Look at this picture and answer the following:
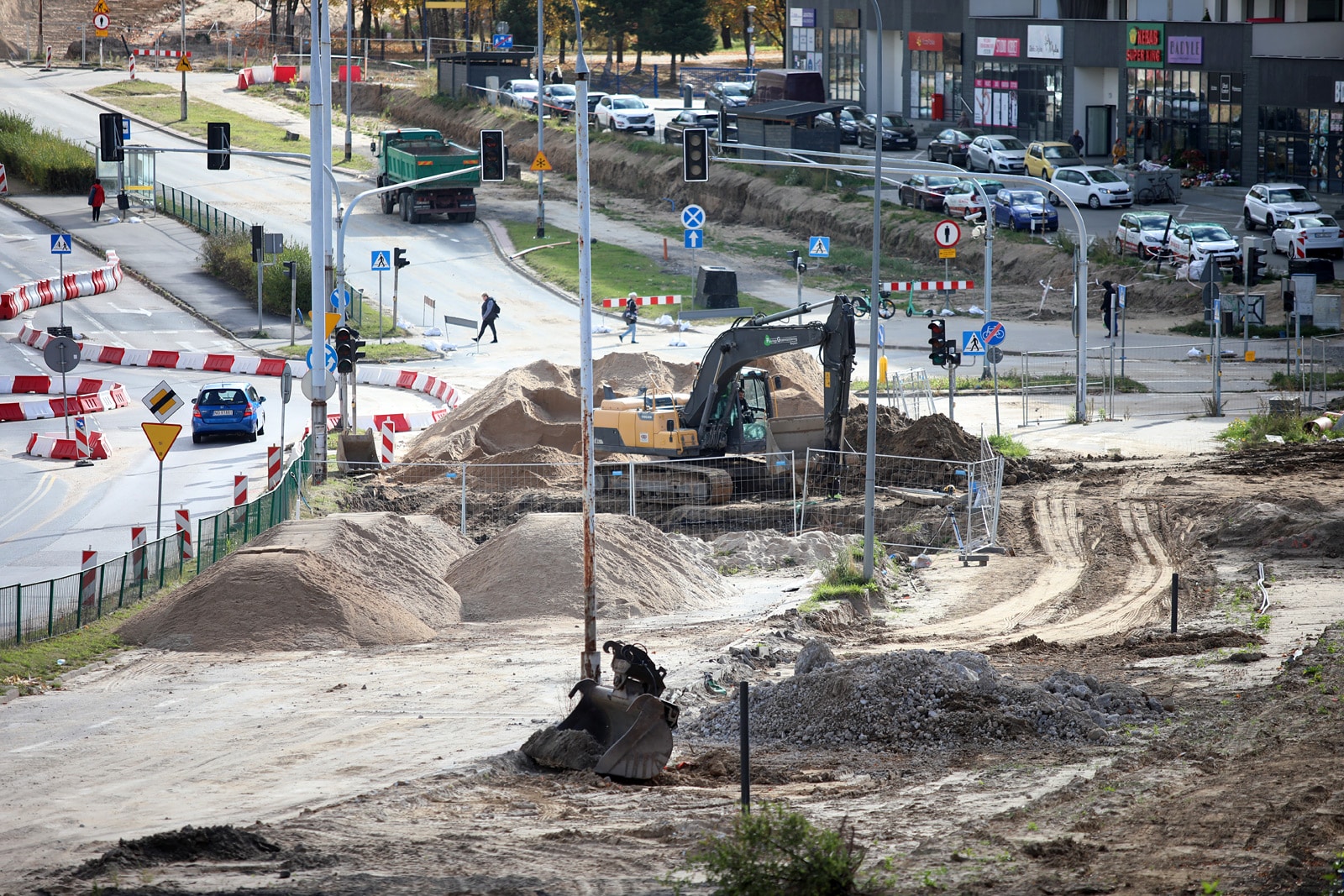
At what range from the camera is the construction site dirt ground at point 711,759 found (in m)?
10.6

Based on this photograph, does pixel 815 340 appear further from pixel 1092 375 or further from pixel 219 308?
pixel 219 308

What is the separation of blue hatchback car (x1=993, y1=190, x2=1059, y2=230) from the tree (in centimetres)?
4095

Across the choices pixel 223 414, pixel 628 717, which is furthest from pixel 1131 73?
pixel 628 717

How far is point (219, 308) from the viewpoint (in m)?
48.7

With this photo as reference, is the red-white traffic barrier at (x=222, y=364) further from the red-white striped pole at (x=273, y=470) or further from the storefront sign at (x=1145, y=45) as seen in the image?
the storefront sign at (x=1145, y=45)

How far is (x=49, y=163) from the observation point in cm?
6162

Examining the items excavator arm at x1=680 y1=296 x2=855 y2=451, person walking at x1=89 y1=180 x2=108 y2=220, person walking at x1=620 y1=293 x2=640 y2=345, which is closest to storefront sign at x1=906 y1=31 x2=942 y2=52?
person walking at x1=620 y1=293 x2=640 y2=345

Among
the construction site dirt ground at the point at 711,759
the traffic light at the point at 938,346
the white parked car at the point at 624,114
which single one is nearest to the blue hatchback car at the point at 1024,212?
the traffic light at the point at 938,346

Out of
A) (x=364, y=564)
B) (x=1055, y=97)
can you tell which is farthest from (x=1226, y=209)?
(x=364, y=564)

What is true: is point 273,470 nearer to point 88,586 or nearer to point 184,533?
point 184,533

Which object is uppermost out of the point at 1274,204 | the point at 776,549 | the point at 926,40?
the point at 926,40

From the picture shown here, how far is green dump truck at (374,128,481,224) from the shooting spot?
55.6 metres

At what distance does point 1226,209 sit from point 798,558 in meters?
36.7

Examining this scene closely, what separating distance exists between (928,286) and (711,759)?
3488 cm
